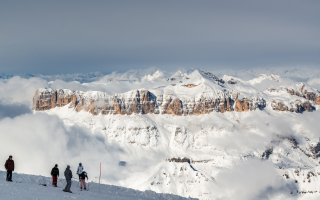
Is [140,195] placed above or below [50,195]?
below

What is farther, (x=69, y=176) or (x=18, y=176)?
(x=18, y=176)

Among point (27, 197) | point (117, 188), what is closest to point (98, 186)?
point (117, 188)

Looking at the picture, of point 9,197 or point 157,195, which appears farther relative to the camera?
point 157,195

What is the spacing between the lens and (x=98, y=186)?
51.4m

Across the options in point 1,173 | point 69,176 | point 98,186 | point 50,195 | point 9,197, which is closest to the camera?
point 9,197

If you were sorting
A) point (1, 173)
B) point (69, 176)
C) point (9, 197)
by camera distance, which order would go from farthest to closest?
point (1, 173) → point (69, 176) → point (9, 197)

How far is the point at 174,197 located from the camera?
4894cm

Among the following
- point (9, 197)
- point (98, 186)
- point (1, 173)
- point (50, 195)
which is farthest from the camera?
point (98, 186)

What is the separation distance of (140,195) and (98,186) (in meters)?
8.76

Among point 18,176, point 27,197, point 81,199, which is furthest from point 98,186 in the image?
point 27,197

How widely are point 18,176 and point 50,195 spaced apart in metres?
19.9

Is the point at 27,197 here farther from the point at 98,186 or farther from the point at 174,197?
the point at 174,197

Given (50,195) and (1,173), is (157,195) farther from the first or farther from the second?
(1,173)

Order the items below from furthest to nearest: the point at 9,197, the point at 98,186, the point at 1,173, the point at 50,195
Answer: the point at 98,186, the point at 1,173, the point at 50,195, the point at 9,197
